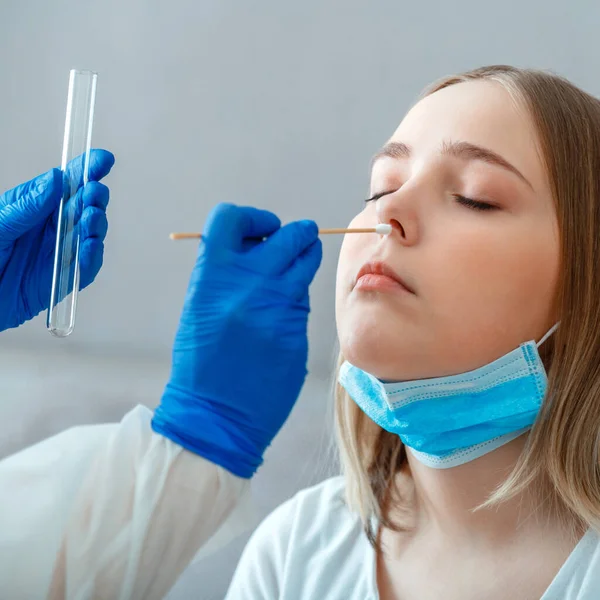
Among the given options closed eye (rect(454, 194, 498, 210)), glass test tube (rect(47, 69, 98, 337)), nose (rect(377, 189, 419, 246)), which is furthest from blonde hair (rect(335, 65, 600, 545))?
glass test tube (rect(47, 69, 98, 337))

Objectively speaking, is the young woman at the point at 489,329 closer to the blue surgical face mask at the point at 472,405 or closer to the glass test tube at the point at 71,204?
the blue surgical face mask at the point at 472,405

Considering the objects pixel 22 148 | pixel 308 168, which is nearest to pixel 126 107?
pixel 22 148

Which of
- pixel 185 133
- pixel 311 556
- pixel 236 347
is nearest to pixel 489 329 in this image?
pixel 236 347

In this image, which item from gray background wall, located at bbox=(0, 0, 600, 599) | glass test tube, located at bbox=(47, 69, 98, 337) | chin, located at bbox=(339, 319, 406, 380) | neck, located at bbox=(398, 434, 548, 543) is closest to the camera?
chin, located at bbox=(339, 319, 406, 380)

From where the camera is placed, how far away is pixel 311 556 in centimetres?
132

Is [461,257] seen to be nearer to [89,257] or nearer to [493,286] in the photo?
[493,286]

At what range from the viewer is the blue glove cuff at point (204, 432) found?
1.17m

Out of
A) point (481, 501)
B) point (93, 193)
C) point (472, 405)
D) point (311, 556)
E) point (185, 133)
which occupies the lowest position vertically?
point (311, 556)

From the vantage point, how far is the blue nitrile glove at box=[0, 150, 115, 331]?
1322 millimetres

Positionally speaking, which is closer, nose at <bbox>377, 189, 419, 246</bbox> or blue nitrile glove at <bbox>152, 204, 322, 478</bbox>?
nose at <bbox>377, 189, 419, 246</bbox>

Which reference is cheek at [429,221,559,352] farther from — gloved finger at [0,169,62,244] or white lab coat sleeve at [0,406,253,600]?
gloved finger at [0,169,62,244]

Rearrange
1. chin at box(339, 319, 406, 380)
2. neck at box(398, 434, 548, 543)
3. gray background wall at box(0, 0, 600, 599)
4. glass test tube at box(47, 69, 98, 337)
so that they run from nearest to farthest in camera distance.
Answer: chin at box(339, 319, 406, 380), neck at box(398, 434, 548, 543), glass test tube at box(47, 69, 98, 337), gray background wall at box(0, 0, 600, 599)

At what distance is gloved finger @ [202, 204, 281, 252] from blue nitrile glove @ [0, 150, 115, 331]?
25cm

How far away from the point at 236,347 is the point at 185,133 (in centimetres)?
111
